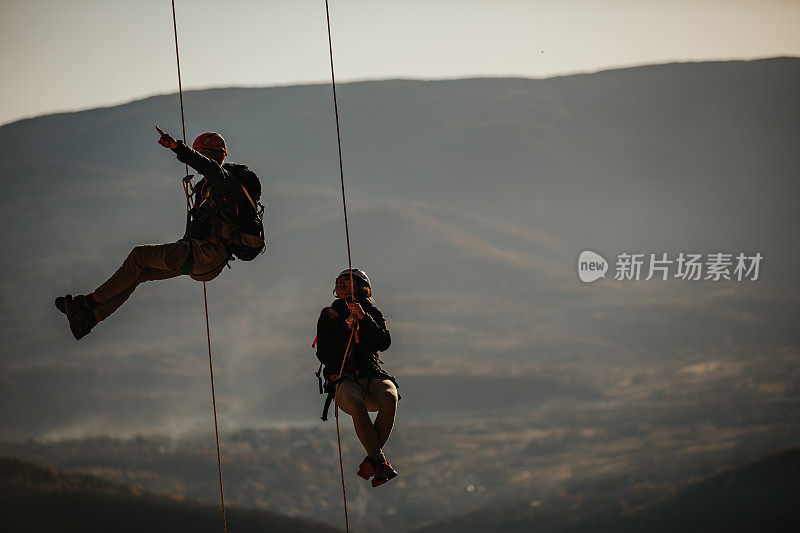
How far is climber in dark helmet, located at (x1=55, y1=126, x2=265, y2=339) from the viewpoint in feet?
22.2

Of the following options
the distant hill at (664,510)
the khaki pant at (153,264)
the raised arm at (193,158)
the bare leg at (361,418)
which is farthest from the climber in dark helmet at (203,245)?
the distant hill at (664,510)

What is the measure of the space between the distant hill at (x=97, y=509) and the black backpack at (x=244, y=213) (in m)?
20.1

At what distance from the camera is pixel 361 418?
7.00 metres

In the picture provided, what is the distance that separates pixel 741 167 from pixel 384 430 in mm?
23884

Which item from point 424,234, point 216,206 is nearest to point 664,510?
point 424,234

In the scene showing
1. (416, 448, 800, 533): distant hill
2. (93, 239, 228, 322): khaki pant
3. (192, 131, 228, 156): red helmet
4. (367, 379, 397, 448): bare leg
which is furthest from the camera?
(416, 448, 800, 533): distant hill

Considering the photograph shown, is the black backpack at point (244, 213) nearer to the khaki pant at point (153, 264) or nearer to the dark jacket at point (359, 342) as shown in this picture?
the khaki pant at point (153, 264)

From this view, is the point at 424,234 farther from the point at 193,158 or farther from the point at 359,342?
the point at 193,158

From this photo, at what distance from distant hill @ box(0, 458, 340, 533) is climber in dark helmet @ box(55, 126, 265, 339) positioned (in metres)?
19.9

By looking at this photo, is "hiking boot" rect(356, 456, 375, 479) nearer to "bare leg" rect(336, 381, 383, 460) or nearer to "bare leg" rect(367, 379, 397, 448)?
"bare leg" rect(336, 381, 383, 460)

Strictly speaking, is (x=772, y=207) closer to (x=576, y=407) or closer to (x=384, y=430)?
(x=576, y=407)

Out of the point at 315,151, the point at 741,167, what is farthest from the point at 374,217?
the point at 741,167

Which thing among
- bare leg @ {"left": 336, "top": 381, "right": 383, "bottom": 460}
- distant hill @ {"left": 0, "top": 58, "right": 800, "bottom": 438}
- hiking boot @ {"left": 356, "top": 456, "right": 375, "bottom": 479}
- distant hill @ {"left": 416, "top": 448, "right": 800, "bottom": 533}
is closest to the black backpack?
bare leg @ {"left": 336, "top": 381, "right": 383, "bottom": 460}

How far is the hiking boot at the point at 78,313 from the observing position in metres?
6.74
